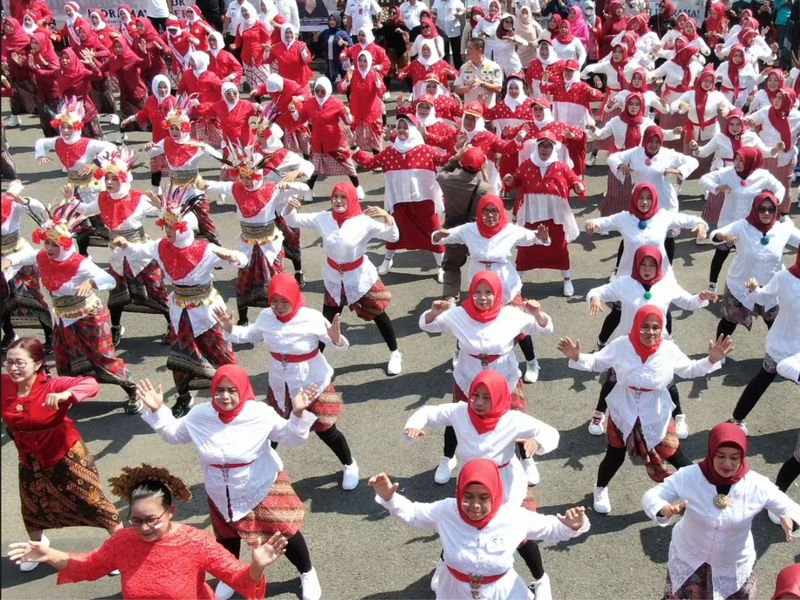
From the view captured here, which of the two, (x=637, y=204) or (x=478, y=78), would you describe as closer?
(x=637, y=204)

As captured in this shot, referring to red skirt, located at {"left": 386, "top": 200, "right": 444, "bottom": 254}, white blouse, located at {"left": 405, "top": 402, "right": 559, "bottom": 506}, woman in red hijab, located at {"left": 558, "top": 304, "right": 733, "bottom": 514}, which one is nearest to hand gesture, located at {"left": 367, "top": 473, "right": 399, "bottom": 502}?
white blouse, located at {"left": 405, "top": 402, "right": 559, "bottom": 506}

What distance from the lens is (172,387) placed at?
8.16 meters

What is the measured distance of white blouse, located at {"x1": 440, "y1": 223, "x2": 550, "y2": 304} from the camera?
718 centimetres

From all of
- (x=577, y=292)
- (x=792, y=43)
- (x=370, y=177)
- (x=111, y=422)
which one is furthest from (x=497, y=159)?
(x=792, y=43)

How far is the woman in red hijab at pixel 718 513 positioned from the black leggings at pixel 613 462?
3.54ft

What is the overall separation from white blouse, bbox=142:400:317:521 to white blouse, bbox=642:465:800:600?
211cm

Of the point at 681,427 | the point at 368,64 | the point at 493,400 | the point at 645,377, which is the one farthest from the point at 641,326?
the point at 368,64

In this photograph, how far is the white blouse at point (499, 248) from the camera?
7184 millimetres

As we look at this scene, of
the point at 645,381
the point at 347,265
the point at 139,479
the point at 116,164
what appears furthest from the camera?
the point at 116,164

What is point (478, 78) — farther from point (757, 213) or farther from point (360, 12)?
point (757, 213)

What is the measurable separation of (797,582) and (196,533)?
2.80 meters

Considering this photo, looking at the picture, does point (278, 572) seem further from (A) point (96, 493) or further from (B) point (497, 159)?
(B) point (497, 159)

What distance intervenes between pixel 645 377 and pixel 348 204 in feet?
10.1

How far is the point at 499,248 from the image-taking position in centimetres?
718
